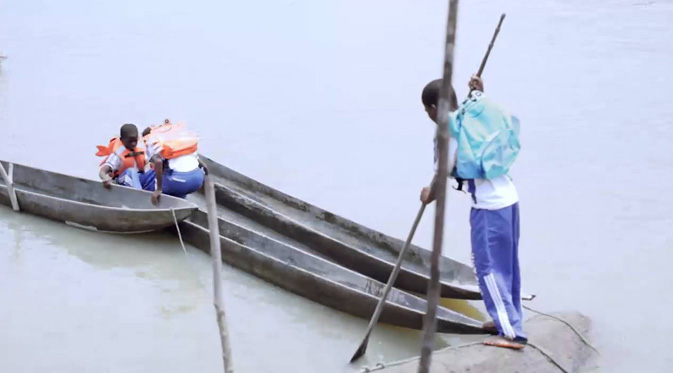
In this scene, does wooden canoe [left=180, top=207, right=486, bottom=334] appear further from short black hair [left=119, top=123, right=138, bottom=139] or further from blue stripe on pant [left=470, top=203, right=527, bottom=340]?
short black hair [left=119, top=123, right=138, bottom=139]

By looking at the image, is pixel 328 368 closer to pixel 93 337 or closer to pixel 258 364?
pixel 258 364

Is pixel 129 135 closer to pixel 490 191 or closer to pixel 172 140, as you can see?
pixel 172 140

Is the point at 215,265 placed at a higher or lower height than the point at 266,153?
higher

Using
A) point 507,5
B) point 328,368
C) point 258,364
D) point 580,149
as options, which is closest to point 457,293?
point 328,368

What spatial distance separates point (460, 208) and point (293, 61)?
5.58m

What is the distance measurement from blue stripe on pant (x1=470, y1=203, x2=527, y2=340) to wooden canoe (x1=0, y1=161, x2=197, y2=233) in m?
2.36

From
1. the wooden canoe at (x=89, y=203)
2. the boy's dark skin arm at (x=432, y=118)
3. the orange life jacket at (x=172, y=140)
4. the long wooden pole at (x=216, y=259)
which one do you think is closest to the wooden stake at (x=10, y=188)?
the wooden canoe at (x=89, y=203)

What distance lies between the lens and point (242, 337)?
4.96 metres

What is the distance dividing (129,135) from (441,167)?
424 cm

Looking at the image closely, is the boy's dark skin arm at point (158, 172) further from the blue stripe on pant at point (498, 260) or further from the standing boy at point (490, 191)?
the blue stripe on pant at point (498, 260)

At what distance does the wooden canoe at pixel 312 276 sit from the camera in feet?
15.0

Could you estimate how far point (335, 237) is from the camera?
5.71 metres

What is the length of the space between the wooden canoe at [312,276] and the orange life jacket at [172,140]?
44cm

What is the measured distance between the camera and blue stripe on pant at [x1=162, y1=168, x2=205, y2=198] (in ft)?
19.4
